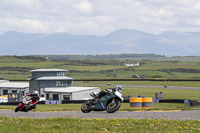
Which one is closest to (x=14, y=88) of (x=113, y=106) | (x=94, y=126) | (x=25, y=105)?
(x=25, y=105)

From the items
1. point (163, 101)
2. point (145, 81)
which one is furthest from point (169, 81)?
point (163, 101)

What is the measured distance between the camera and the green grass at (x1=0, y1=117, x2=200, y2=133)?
46.1ft

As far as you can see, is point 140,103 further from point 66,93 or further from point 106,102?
point 66,93

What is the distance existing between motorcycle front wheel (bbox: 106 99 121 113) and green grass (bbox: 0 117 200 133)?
5006 mm

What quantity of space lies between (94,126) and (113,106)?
22.9ft

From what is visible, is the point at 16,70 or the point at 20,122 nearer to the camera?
the point at 20,122

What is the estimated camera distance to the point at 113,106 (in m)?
21.9

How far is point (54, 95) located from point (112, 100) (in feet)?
155

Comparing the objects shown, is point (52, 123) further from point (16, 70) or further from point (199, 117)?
point (16, 70)

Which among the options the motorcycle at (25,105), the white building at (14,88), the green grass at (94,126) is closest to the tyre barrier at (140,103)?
the motorcycle at (25,105)

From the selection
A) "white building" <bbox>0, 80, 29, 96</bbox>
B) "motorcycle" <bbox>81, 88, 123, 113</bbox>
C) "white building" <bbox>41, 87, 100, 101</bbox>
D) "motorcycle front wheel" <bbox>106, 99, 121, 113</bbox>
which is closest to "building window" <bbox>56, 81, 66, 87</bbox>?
"white building" <bbox>41, 87, 100, 101</bbox>

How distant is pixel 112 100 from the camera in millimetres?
21938

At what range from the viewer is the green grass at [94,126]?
14.0 meters

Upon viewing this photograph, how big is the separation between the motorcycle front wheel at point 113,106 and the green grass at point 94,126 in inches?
197
